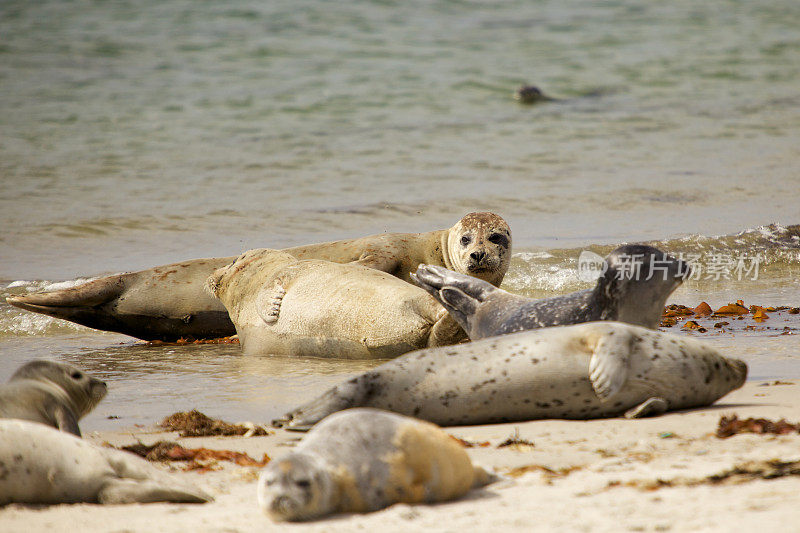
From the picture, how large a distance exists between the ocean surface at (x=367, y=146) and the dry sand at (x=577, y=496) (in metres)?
1.35

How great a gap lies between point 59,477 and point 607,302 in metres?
2.72

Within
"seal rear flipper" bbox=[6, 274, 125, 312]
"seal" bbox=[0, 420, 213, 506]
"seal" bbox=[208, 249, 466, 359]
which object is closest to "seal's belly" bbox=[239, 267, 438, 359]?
"seal" bbox=[208, 249, 466, 359]

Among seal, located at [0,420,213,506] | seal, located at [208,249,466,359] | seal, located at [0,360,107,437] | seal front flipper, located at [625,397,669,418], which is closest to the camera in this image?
seal, located at [0,420,213,506]

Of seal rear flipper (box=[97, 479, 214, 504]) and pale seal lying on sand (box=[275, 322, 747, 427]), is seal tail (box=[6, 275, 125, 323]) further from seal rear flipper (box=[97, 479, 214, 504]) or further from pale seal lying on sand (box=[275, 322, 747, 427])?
seal rear flipper (box=[97, 479, 214, 504])

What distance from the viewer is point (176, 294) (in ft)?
25.0

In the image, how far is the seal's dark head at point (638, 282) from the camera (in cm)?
470

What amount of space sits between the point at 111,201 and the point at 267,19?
11395 mm

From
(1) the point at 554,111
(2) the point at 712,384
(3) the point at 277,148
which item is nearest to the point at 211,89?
(3) the point at 277,148

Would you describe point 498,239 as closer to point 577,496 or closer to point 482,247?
point 482,247

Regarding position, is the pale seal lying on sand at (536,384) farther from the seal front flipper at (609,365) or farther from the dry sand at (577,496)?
the dry sand at (577,496)

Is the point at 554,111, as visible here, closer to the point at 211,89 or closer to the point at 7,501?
the point at 211,89

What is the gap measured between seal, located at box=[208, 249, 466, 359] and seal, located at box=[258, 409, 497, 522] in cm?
290

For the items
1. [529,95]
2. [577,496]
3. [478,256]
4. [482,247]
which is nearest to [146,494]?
[577,496]

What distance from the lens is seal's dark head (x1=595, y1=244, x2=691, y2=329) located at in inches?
185
